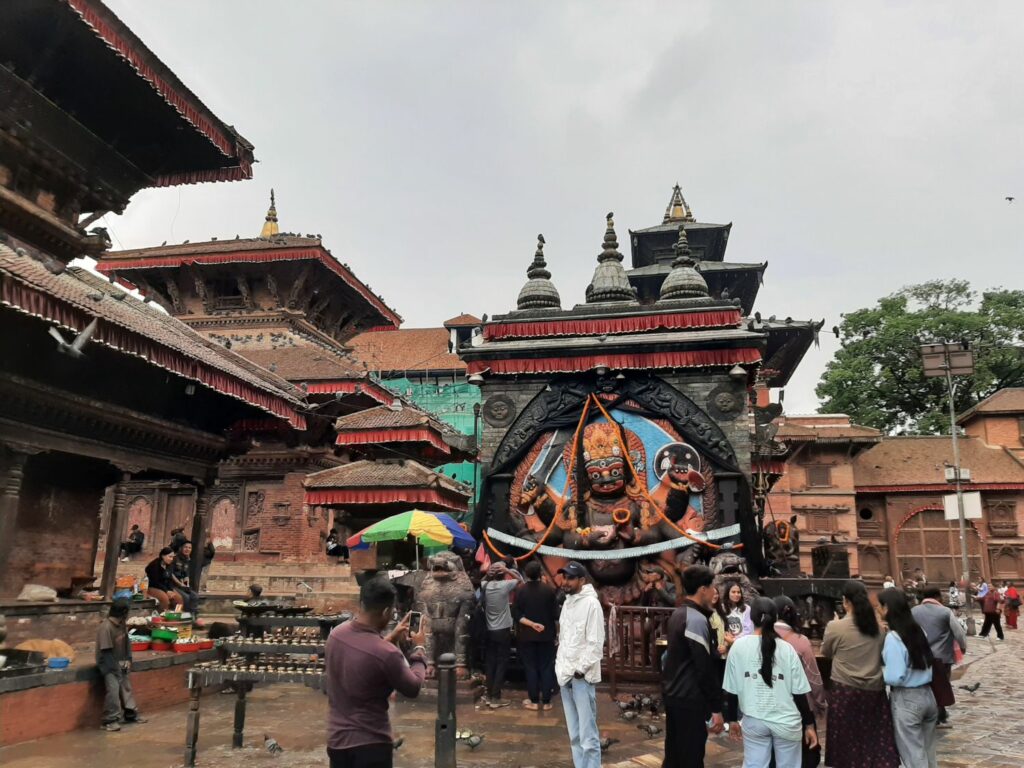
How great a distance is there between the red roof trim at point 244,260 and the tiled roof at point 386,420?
7964 millimetres

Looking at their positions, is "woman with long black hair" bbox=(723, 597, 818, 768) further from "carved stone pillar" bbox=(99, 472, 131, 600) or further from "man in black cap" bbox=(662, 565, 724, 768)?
"carved stone pillar" bbox=(99, 472, 131, 600)

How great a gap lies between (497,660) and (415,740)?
2315 mm

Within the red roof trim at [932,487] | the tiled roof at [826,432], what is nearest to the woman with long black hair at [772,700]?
the tiled roof at [826,432]

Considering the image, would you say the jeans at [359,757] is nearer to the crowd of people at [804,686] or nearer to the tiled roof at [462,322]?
the crowd of people at [804,686]

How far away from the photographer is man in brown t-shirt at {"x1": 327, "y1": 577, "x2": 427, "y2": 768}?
3859 mm

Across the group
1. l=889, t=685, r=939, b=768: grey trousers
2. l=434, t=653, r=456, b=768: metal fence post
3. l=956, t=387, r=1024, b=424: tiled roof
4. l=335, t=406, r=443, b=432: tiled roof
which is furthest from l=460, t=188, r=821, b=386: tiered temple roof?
l=956, t=387, r=1024, b=424: tiled roof

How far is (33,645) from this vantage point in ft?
26.4

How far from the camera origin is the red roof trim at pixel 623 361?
1221 cm

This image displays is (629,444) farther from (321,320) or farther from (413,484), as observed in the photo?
(321,320)

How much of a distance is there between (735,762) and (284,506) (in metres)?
16.7

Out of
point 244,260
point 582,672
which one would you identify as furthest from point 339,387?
point 582,672

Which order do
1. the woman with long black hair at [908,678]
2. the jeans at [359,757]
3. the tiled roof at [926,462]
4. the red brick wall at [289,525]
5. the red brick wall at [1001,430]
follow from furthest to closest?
the red brick wall at [1001,430], the tiled roof at [926,462], the red brick wall at [289,525], the woman with long black hair at [908,678], the jeans at [359,757]

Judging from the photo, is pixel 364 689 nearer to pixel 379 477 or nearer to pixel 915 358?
pixel 379 477

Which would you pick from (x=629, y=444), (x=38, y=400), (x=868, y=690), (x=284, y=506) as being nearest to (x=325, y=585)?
(x=284, y=506)
